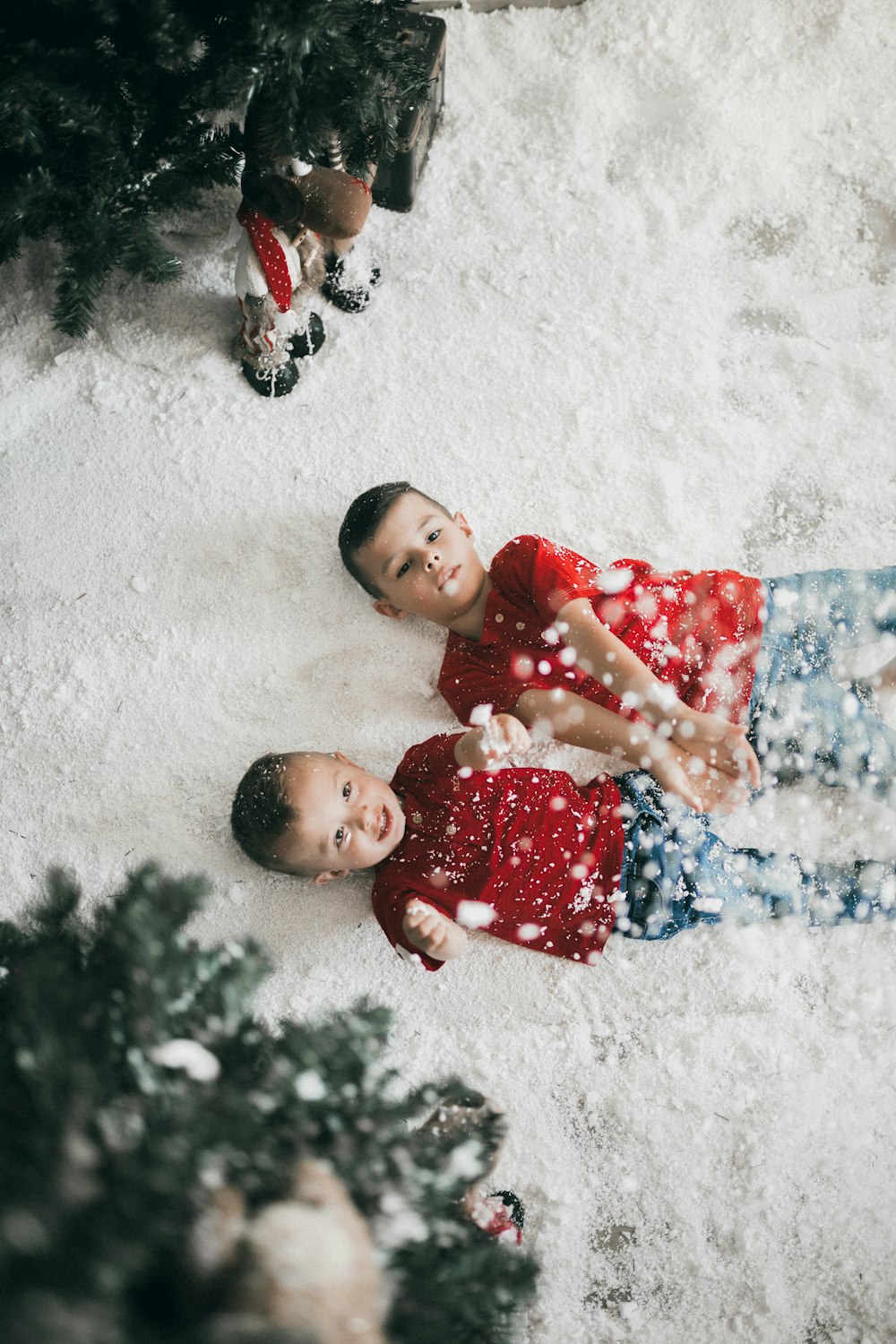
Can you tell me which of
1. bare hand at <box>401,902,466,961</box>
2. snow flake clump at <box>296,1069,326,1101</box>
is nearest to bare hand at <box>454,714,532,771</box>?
bare hand at <box>401,902,466,961</box>

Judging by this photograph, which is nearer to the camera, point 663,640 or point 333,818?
point 333,818

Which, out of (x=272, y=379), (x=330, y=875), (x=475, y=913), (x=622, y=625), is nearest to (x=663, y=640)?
(x=622, y=625)

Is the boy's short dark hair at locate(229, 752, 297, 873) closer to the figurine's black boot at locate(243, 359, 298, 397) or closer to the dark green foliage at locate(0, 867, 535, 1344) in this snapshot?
the dark green foliage at locate(0, 867, 535, 1344)

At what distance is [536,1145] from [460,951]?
0.30 metres

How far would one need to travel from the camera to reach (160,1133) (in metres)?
0.59

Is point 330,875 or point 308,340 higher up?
point 308,340

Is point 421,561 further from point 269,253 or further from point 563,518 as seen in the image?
point 269,253

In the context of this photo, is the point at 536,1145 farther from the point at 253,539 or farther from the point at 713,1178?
the point at 253,539

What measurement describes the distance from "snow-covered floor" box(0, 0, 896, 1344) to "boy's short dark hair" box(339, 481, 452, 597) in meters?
0.14

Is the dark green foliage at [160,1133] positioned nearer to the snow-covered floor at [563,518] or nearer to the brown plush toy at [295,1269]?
the brown plush toy at [295,1269]

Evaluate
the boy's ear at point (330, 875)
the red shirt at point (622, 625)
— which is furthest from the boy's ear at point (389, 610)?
the boy's ear at point (330, 875)

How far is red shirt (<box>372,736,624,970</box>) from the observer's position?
1.32 meters

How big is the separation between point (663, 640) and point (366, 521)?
1.58ft

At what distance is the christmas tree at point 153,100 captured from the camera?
1073mm
